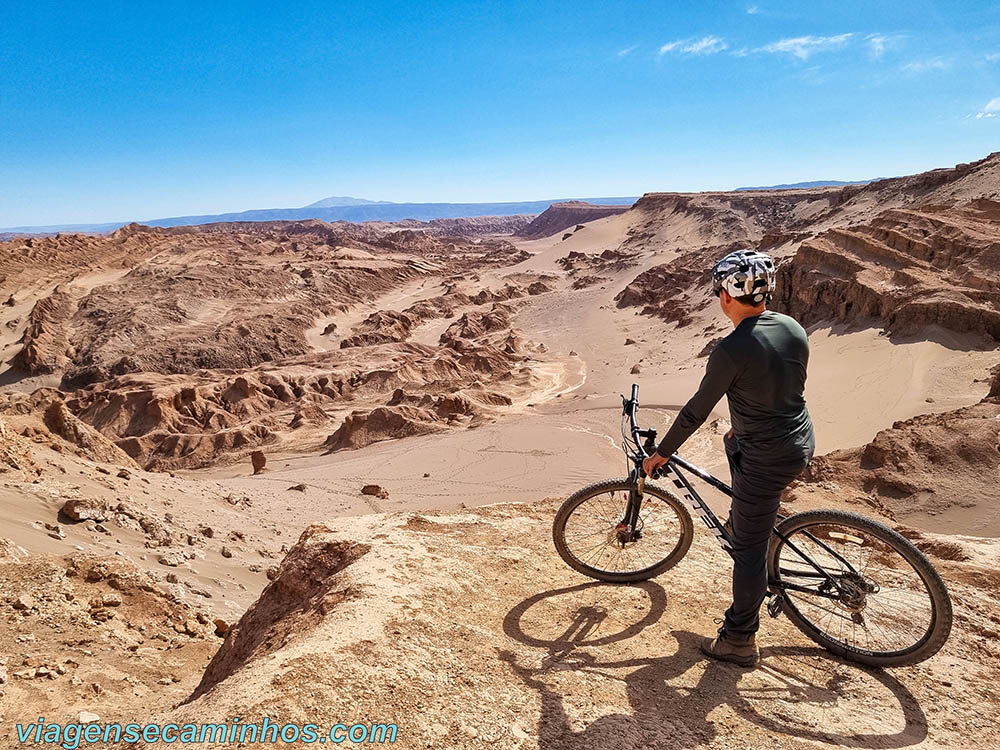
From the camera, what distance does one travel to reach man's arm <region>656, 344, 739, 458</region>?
8.37 ft

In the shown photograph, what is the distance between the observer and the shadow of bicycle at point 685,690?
2.37 m

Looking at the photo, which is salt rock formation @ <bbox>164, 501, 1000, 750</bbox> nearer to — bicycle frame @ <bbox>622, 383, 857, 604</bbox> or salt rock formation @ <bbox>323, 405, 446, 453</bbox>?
bicycle frame @ <bbox>622, 383, 857, 604</bbox>

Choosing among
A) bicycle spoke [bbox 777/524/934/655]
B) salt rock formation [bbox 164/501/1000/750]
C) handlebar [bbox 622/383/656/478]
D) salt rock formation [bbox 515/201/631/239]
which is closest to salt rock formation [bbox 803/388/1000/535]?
salt rock formation [bbox 164/501/1000/750]

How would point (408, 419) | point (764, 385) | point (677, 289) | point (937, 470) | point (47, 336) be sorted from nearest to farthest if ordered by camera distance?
point (764, 385) → point (937, 470) → point (408, 419) → point (47, 336) → point (677, 289)

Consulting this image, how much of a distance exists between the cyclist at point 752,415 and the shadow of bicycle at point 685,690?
171 mm

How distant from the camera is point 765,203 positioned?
4888 cm

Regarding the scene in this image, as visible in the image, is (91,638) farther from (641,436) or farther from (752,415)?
(752,415)

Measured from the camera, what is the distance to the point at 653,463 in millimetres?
2971

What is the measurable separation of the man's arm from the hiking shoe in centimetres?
91

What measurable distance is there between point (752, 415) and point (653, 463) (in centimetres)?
56

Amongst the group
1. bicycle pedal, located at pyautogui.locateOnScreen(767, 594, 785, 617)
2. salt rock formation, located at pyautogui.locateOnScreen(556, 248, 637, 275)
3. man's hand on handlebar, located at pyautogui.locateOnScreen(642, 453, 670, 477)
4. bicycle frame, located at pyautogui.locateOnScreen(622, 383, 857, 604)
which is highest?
salt rock formation, located at pyautogui.locateOnScreen(556, 248, 637, 275)

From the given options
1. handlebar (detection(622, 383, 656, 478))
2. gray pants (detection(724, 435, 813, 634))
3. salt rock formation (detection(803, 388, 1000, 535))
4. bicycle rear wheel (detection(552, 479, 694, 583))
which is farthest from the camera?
salt rock formation (detection(803, 388, 1000, 535))

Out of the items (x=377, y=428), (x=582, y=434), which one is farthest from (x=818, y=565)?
(x=377, y=428)

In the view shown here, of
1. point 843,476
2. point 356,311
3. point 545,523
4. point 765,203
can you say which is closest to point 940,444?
point 843,476
